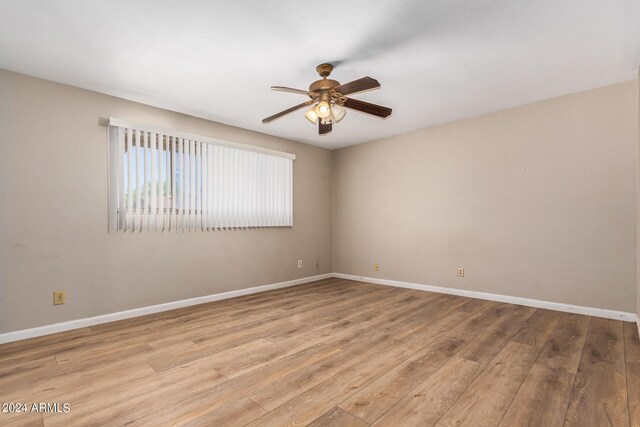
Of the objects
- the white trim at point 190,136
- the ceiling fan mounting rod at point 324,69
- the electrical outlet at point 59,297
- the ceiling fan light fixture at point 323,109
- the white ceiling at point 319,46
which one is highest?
the white ceiling at point 319,46

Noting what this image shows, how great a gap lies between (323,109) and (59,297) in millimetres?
3062

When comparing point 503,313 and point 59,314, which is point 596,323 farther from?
point 59,314

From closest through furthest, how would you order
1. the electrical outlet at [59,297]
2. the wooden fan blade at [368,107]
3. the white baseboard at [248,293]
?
the wooden fan blade at [368,107] → the white baseboard at [248,293] → the electrical outlet at [59,297]

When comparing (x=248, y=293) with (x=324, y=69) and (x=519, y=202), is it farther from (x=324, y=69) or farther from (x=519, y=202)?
(x=519, y=202)

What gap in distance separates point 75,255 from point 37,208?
0.54 m

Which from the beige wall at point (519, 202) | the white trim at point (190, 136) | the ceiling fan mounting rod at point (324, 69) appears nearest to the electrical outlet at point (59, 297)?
the white trim at point (190, 136)

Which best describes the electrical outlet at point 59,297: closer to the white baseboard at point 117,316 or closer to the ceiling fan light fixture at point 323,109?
the white baseboard at point 117,316

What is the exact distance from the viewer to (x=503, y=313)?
10.8 ft

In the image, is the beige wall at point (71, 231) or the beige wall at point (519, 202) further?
the beige wall at point (519, 202)

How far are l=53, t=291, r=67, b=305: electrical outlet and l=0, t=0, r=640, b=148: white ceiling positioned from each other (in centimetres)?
204

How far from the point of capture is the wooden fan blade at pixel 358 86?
228 cm

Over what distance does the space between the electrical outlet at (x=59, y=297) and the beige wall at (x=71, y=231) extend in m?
0.03

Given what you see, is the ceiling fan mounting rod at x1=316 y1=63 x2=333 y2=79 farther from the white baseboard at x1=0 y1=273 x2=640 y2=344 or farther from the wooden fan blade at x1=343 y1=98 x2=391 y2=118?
the white baseboard at x1=0 y1=273 x2=640 y2=344

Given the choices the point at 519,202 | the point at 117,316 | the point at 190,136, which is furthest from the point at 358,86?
the point at 117,316
